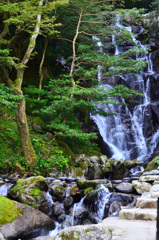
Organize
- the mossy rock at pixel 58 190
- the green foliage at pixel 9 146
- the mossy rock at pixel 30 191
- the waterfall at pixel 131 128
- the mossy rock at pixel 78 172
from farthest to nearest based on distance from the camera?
1. the waterfall at pixel 131 128
2. the mossy rock at pixel 78 172
3. the green foliage at pixel 9 146
4. the mossy rock at pixel 58 190
5. the mossy rock at pixel 30 191

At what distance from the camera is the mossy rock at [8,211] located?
188 inches

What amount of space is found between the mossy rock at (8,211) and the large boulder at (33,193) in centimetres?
61

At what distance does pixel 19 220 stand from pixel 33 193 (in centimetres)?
106

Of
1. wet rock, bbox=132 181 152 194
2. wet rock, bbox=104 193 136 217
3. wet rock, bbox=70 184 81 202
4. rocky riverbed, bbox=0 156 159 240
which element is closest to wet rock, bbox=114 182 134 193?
rocky riverbed, bbox=0 156 159 240

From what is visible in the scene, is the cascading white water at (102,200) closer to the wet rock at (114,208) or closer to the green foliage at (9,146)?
the wet rock at (114,208)

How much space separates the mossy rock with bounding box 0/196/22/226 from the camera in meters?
4.77

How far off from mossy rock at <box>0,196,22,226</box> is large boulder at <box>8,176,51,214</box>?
61 centimetres

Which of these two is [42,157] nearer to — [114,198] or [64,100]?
[64,100]

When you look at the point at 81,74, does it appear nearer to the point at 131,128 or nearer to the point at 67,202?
the point at 67,202

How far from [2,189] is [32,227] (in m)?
1.75

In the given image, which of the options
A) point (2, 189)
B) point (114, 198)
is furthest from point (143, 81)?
point (2, 189)

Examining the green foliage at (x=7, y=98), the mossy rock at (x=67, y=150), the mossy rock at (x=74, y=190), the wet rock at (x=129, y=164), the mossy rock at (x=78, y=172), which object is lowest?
the mossy rock at (x=74, y=190)

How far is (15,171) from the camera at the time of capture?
7828mm

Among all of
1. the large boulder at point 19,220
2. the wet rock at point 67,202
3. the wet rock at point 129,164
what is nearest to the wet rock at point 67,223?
the large boulder at point 19,220
